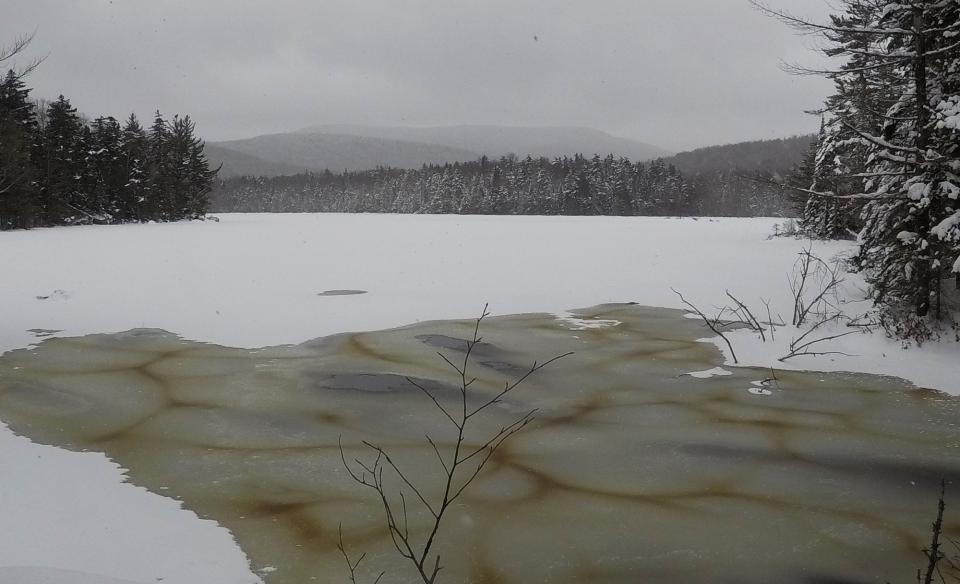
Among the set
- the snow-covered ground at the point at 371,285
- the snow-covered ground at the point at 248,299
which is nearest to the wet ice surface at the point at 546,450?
the snow-covered ground at the point at 248,299

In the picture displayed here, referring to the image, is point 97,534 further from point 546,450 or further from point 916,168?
point 916,168

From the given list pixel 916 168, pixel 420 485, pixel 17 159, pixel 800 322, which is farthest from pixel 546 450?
pixel 17 159

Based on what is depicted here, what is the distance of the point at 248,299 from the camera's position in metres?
11.7

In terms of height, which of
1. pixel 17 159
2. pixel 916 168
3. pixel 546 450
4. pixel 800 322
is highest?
pixel 17 159

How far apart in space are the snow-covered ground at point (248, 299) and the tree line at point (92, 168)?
807cm

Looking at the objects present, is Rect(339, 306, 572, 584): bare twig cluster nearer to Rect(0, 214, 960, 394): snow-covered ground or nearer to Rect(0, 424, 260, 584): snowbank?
Rect(0, 424, 260, 584): snowbank

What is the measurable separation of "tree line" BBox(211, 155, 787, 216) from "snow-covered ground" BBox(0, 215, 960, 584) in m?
64.5

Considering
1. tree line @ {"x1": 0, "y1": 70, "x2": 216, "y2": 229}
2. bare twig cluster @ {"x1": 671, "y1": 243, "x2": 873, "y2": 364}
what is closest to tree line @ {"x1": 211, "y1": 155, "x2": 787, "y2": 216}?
tree line @ {"x1": 0, "y1": 70, "x2": 216, "y2": 229}

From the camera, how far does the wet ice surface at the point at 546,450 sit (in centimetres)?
375

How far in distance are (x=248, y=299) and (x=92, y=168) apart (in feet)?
106

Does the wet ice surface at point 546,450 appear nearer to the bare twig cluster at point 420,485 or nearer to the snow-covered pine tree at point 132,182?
the bare twig cluster at point 420,485

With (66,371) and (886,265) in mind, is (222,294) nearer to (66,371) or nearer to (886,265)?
(66,371)

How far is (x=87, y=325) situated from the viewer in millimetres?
9469

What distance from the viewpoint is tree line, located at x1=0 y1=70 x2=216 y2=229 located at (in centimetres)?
3088
